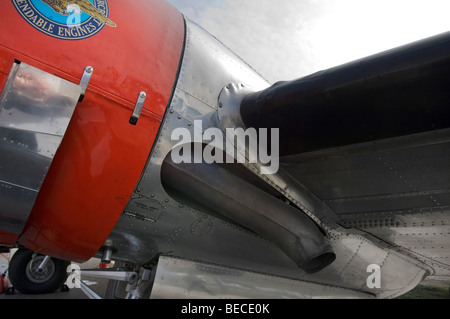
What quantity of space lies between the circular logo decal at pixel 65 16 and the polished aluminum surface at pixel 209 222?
26.8 inches

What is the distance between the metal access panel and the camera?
157 centimetres

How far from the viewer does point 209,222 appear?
254cm

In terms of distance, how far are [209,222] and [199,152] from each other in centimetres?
66

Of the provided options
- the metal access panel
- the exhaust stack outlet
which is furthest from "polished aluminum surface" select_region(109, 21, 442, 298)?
the metal access panel

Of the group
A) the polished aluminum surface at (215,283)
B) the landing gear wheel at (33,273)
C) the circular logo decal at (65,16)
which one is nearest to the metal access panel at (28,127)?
the circular logo decal at (65,16)

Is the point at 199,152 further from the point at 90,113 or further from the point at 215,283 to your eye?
the point at 215,283

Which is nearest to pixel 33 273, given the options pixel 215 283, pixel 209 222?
pixel 215 283

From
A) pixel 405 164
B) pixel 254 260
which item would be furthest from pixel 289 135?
pixel 254 260

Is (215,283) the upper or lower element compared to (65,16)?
lower

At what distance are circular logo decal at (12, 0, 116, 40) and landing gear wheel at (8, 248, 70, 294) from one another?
19.8 feet

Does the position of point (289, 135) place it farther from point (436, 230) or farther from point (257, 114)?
point (436, 230)

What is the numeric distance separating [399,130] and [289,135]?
0.72 meters

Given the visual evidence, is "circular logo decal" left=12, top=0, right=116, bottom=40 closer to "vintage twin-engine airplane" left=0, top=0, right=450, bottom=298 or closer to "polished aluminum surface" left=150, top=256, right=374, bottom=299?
"vintage twin-engine airplane" left=0, top=0, right=450, bottom=298

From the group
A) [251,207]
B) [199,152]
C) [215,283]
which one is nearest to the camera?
[199,152]
